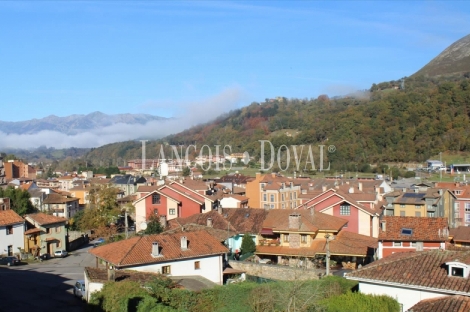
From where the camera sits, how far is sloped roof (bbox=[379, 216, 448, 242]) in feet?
66.4

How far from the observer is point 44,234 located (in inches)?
1166

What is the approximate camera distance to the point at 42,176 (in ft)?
344

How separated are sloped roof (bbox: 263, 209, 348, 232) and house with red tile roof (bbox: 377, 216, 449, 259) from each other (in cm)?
307

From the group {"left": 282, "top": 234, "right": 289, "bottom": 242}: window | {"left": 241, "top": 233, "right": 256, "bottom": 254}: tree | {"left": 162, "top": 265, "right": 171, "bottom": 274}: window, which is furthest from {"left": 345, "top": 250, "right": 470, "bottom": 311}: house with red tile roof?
{"left": 241, "top": 233, "right": 256, "bottom": 254}: tree

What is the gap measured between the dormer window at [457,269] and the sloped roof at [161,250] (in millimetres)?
8136

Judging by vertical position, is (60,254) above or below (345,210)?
below

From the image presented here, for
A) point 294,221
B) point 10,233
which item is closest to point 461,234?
point 294,221

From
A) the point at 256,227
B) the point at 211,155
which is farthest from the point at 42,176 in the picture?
the point at 256,227

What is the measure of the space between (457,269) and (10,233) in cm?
2208

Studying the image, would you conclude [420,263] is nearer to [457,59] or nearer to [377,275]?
[377,275]

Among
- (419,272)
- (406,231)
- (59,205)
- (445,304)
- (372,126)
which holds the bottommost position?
(59,205)

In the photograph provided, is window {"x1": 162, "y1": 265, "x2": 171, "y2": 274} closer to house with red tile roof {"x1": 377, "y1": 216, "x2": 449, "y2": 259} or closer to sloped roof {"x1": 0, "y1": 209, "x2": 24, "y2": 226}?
house with red tile roof {"x1": 377, "y1": 216, "x2": 449, "y2": 259}

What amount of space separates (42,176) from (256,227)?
87828mm

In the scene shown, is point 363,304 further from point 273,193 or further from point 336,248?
point 273,193
